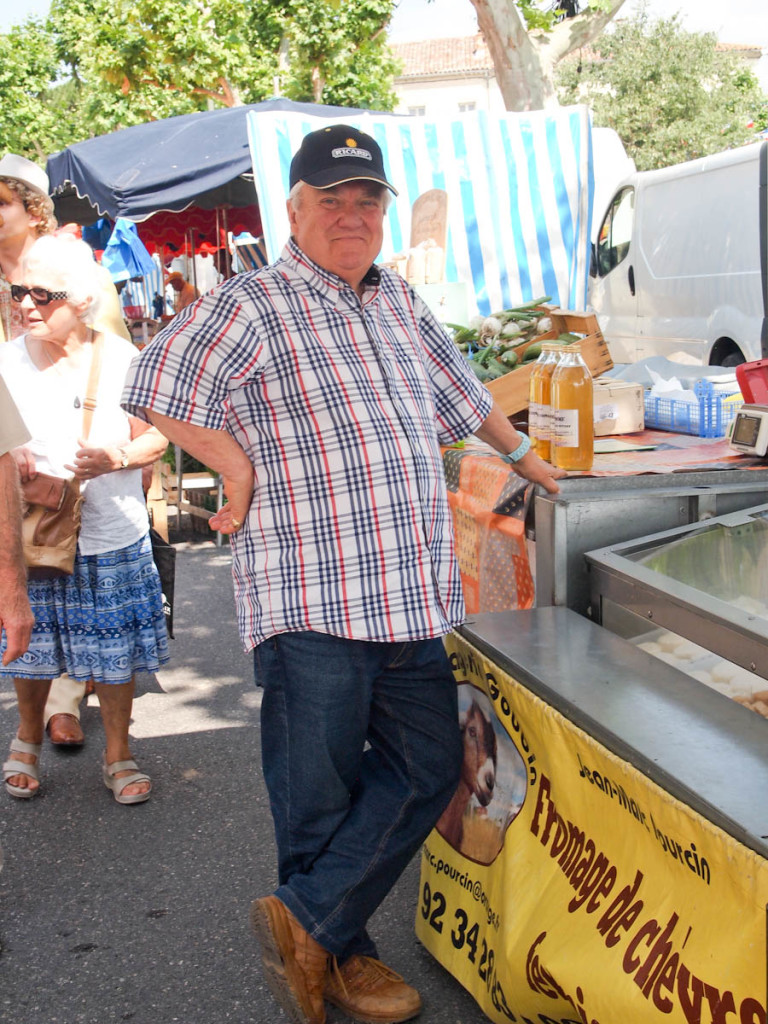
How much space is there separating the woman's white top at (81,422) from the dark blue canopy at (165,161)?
488cm

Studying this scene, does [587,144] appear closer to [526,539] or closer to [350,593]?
[526,539]

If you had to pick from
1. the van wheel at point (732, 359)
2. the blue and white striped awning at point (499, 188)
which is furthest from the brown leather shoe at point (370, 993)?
the van wheel at point (732, 359)

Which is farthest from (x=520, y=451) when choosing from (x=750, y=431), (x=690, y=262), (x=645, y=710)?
(x=690, y=262)

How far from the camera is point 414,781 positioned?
225cm

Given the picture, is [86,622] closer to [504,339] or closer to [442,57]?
[504,339]

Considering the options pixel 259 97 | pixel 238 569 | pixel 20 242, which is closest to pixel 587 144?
pixel 20 242

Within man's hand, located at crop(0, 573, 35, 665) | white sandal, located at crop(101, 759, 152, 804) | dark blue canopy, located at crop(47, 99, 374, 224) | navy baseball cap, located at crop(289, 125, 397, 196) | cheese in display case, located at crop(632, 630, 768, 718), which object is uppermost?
dark blue canopy, located at crop(47, 99, 374, 224)

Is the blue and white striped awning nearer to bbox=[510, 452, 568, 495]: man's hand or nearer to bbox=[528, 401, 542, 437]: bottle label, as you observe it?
bbox=[528, 401, 542, 437]: bottle label

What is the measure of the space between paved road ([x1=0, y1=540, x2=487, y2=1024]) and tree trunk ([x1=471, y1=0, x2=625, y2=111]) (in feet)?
24.1

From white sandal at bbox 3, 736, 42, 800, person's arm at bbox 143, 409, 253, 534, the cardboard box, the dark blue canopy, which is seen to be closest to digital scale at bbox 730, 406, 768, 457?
the cardboard box

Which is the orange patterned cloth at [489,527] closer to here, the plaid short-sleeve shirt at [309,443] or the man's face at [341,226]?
the plaid short-sleeve shirt at [309,443]

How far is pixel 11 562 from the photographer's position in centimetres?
232

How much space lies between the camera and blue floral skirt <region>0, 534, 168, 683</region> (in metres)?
3.34

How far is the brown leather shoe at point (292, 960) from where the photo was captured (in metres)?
2.23
